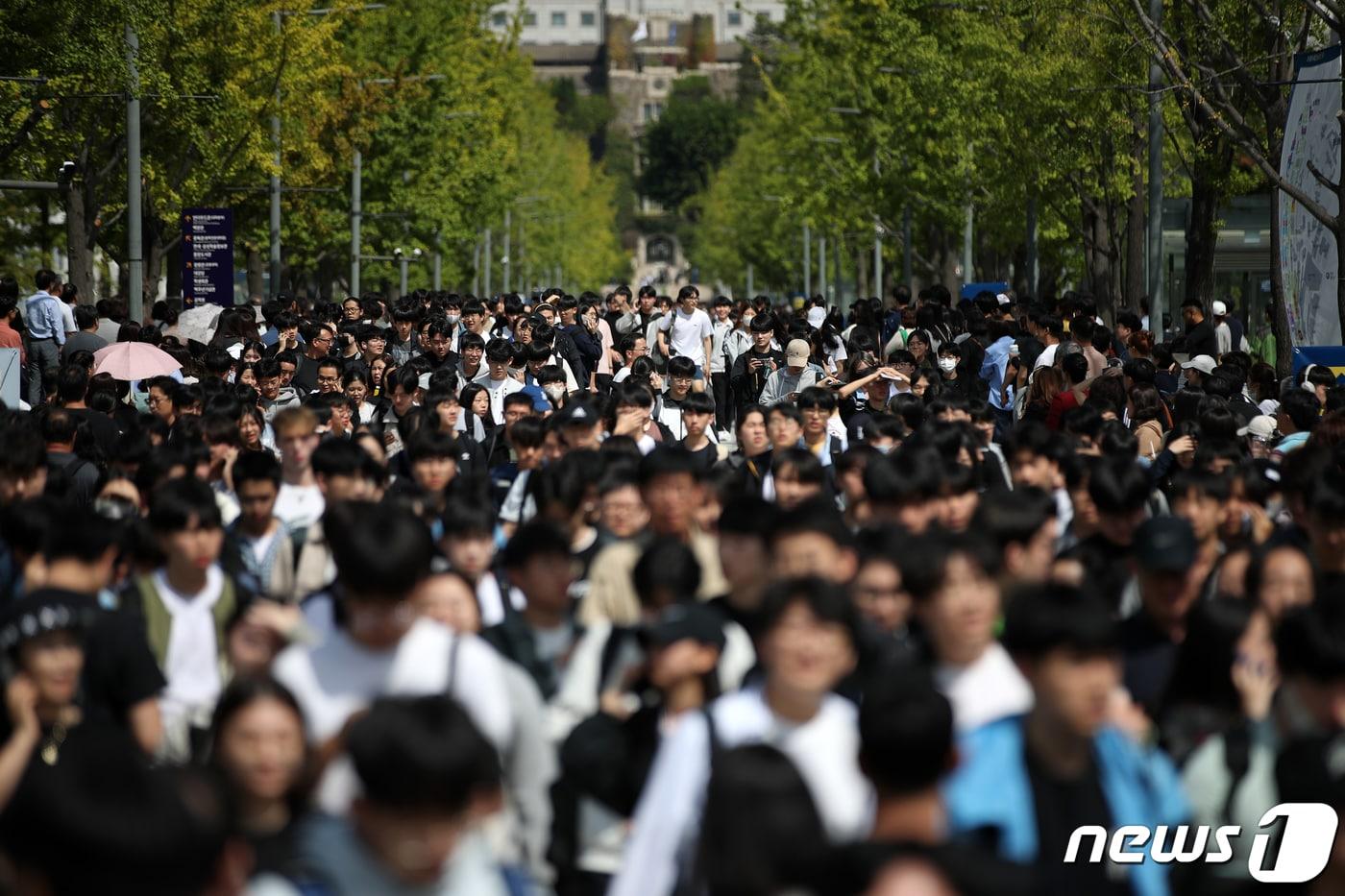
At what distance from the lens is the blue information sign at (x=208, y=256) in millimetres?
29484

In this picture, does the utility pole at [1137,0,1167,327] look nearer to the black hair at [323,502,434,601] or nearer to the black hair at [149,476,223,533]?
the black hair at [149,476,223,533]

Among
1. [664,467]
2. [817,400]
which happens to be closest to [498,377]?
[817,400]

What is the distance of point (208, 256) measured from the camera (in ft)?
97.2

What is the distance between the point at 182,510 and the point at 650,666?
2167mm

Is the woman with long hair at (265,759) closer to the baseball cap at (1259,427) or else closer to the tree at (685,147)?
the baseball cap at (1259,427)

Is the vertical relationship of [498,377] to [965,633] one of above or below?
below

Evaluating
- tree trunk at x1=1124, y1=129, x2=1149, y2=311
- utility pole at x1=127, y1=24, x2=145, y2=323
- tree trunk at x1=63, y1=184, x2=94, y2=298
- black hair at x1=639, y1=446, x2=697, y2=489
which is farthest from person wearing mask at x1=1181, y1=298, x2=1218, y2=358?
tree trunk at x1=63, y1=184, x2=94, y2=298

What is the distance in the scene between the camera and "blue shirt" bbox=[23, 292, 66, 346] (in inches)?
849

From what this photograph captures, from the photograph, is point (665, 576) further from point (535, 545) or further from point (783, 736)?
point (783, 736)

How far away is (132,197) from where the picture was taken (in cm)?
2819

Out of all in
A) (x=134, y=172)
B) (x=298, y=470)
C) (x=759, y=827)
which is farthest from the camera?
(x=134, y=172)

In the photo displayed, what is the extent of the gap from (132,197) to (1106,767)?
24.6 m

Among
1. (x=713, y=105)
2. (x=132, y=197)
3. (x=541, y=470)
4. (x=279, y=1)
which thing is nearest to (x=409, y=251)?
(x=279, y=1)

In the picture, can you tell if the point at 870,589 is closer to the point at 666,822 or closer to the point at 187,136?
the point at 666,822
